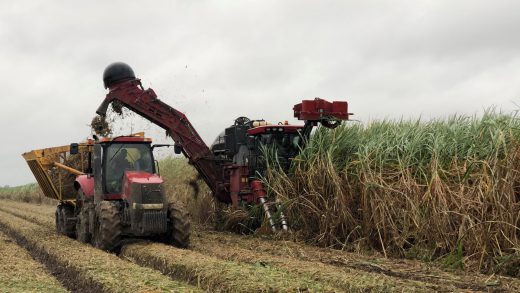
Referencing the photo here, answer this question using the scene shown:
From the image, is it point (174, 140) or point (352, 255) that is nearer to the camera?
point (352, 255)

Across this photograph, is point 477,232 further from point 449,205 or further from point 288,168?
point 288,168

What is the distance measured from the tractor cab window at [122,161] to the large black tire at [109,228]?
0.77 metres

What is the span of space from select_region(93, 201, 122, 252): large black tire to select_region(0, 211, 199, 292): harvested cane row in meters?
0.21

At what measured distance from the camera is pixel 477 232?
295 inches

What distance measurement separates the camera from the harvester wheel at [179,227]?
30.4 ft

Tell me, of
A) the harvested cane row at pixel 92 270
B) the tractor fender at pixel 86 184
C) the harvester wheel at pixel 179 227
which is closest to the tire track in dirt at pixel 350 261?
the harvester wheel at pixel 179 227

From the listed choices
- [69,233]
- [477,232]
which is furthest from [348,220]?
[69,233]

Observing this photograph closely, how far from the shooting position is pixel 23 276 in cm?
688

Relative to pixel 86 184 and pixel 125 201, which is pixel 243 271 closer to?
pixel 125 201

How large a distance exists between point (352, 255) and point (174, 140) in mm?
5851

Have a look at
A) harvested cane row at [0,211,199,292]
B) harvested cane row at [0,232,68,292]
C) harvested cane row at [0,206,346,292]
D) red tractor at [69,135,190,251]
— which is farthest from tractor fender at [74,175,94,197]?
harvested cane row at [0,206,346,292]

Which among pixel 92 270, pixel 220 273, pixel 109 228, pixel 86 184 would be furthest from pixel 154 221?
pixel 220 273

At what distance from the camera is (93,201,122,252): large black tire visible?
29.6 feet

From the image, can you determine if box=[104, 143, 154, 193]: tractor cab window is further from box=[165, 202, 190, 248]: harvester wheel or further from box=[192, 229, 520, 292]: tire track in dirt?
box=[192, 229, 520, 292]: tire track in dirt
